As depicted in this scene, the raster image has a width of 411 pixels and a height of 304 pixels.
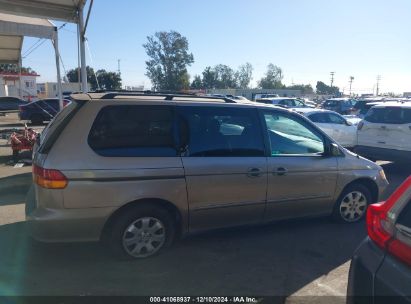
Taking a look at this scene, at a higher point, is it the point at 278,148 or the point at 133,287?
the point at 278,148

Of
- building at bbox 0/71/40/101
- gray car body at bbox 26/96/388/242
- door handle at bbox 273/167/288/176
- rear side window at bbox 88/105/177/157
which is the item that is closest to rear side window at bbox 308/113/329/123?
gray car body at bbox 26/96/388/242

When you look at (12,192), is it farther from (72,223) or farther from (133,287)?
(133,287)

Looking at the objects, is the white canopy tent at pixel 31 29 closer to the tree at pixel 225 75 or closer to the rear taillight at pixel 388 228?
the rear taillight at pixel 388 228

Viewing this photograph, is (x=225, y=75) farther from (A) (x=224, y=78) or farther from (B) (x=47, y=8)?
(B) (x=47, y=8)

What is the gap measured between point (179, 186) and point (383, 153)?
667 cm

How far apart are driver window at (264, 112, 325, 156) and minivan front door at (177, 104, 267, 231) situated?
8.0 inches

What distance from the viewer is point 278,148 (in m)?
4.62

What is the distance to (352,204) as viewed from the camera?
5.28 m

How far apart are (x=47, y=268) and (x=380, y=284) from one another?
325 cm

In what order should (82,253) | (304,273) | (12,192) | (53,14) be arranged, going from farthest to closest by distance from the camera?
1. (53,14)
2. (12,192)
3. (82,253)
4. (304,273)

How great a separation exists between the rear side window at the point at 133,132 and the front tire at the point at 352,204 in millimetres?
2565

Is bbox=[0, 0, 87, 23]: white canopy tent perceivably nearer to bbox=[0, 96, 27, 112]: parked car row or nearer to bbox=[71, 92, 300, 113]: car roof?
bbox=[71, 92, 300, 113]: car roof

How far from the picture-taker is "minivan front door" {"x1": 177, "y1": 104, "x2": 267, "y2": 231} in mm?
4117

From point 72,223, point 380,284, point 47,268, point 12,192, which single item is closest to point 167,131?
point 72,223
